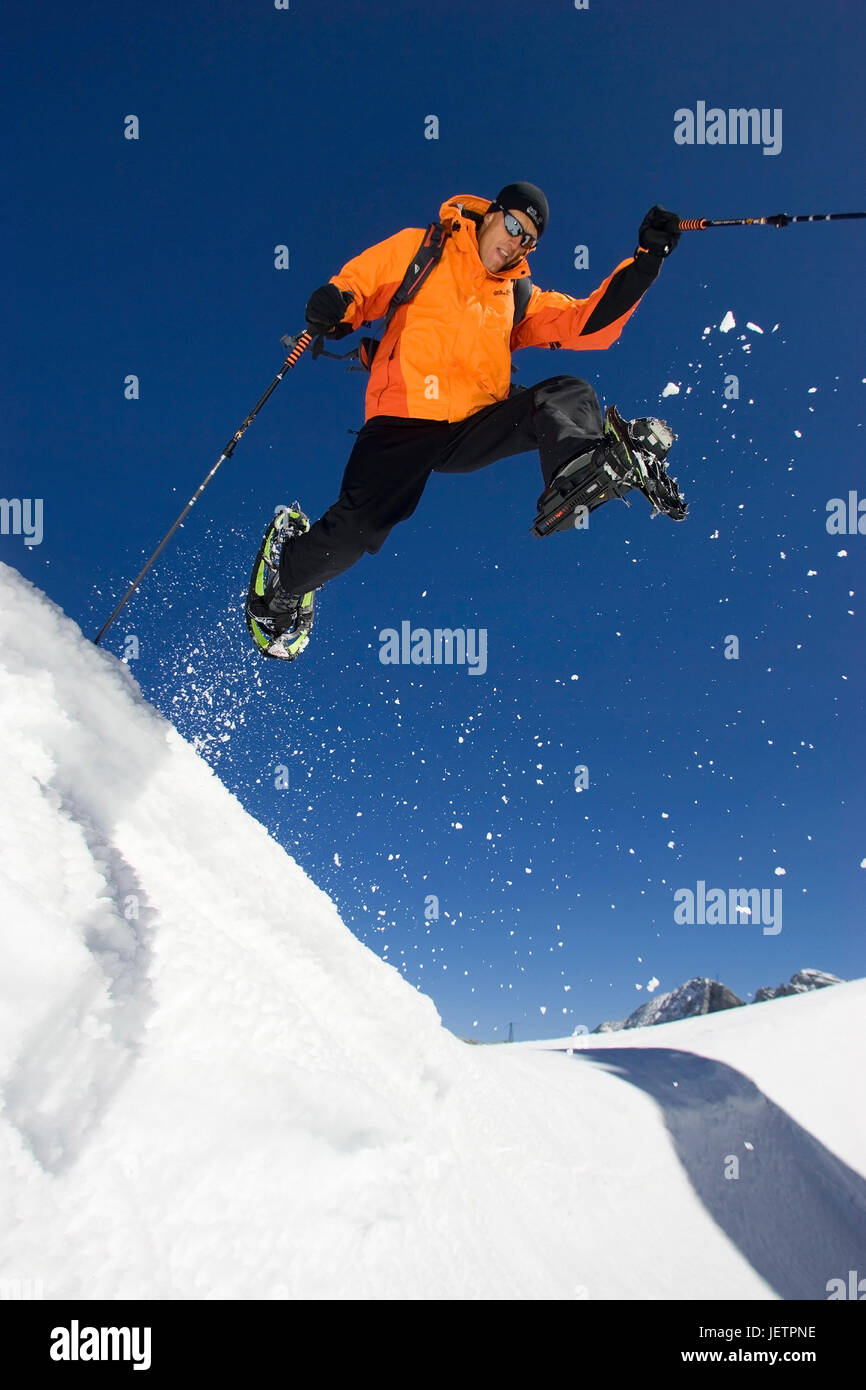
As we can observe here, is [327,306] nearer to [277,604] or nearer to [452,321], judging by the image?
[452,321]

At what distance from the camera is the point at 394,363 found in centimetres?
489

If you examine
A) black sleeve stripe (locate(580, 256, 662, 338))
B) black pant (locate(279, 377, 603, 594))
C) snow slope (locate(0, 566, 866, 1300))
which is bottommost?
snow slope (locate(0, 566, 866, 1300))

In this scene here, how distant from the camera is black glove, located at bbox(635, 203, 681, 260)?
4.16 m

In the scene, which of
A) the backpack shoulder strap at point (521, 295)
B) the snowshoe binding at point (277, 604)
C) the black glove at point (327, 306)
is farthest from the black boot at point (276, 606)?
the backpack shoulder strap at point (521, 295)

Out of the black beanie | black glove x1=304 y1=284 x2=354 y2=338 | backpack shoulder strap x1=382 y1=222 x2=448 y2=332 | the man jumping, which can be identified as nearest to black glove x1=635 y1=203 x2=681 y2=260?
the man jumping

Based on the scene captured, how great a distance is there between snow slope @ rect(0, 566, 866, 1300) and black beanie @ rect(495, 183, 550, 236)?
386 cm

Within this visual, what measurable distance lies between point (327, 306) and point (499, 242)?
3.96 ft

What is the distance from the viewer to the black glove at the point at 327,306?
4.62 meters

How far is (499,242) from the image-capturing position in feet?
15.4

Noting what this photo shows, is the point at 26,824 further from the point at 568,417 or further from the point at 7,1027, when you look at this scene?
the point at 568,417

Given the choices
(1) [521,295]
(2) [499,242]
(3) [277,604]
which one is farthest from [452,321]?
(3) [277,604]

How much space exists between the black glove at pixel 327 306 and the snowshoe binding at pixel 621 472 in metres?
1.92

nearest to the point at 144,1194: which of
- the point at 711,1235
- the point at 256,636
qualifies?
the point at 711,1235

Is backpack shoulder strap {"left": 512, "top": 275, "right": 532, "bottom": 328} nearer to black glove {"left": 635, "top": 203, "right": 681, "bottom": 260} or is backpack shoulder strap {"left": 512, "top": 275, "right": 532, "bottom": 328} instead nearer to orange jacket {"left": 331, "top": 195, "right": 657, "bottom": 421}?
orange jacket {"left": 331, "top": 195, "right": 657, "bottom": 421}
